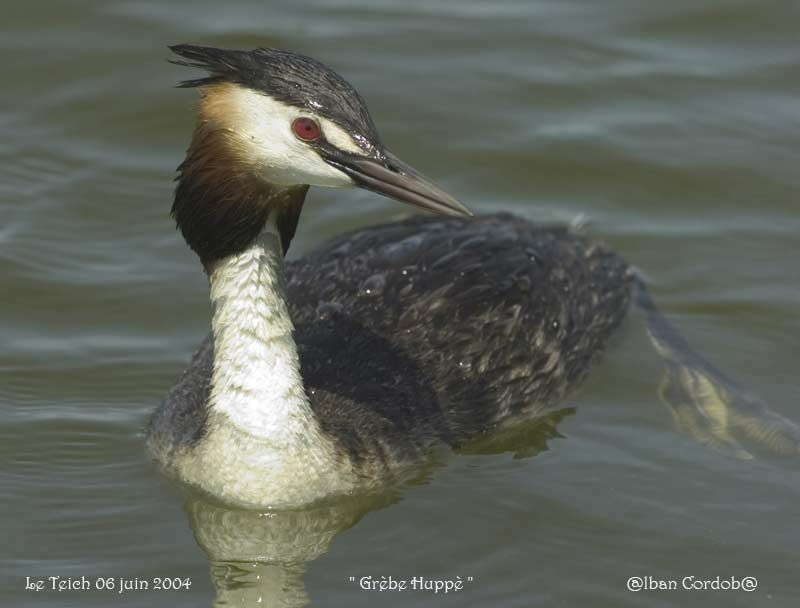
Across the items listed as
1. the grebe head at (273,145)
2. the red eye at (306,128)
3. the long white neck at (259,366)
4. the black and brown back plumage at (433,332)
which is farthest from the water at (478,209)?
the red eye at (306,128)

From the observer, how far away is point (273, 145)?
7.55 metres

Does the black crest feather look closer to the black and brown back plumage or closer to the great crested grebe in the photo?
the great crested grebe

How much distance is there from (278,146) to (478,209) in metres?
3.82

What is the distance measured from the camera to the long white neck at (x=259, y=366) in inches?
316

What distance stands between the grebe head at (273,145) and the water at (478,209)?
1572 mm

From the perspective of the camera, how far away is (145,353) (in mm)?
9750

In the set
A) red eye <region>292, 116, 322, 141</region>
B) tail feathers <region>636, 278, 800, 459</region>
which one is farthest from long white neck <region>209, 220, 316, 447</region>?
tail feathers <region>636, 278, 800, 459</region>

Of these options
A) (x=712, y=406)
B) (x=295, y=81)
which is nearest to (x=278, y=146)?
(x=295, y=81)

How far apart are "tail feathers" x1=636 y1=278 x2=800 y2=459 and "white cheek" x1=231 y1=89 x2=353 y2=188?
108 inches

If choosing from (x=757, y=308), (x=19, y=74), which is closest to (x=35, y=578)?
(x=757, y=308)

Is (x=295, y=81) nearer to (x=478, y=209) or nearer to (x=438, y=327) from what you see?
(x=438, y=327)

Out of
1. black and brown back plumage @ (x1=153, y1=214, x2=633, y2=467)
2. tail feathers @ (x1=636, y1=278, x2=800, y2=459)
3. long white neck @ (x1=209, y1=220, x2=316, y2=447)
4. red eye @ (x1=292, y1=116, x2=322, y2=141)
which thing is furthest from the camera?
tail feathers @ (x1=636, y1=278, x2=800, y2=459)

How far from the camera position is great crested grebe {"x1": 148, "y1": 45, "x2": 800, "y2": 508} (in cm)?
758

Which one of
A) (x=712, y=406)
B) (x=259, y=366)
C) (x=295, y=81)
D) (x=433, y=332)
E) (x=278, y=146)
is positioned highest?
(x=295, y=81)
